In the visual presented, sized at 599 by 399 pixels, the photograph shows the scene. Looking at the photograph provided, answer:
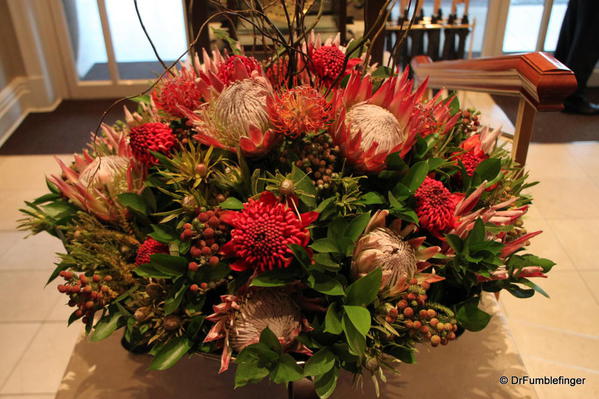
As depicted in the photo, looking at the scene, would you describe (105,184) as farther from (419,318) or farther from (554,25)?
(554,25)

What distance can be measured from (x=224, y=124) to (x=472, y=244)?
40cm

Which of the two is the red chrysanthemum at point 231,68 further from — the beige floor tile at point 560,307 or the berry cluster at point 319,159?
the beige floor tile at point 560,307

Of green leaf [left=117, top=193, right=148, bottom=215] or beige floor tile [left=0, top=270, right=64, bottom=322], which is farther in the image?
beige floor tile [left=0, top=270, right=64, bottom=322]

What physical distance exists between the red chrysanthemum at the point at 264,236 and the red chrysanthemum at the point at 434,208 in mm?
179

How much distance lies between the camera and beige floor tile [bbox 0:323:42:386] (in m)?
1.69

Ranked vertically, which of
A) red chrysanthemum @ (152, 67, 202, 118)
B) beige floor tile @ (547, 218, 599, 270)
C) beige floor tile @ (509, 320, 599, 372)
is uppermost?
red chrysanthemum @ (152, 67, 202, 118)

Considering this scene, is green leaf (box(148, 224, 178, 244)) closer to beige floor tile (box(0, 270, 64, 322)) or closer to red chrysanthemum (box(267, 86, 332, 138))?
red chrysanthemum (box(267, 86, 332, 138))

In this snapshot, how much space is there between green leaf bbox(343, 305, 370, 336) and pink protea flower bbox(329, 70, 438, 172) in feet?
0.75

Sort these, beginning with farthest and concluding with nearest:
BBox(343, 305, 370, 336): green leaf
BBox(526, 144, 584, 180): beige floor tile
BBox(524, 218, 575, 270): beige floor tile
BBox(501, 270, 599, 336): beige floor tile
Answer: BBox(526, 144, 584, 180): beige floor tile < BBox(524, 218, 575, 270): beige floor tile < BBox(501, 270, 599, 336): beige floor tile < BBox(343, 305, 370, 336): green leaf

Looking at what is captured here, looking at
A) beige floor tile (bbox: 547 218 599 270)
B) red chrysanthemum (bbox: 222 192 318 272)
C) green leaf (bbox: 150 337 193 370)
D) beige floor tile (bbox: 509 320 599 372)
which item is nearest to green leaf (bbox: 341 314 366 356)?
red chrysanthemum (bbox: 222 192 318 272)

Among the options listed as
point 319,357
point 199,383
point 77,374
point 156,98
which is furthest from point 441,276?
point 77,374

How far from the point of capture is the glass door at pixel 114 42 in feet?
12.6

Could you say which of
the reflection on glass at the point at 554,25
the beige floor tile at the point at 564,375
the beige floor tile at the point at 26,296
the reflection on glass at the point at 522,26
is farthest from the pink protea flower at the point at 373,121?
the reflection on glass at the point at 554,25

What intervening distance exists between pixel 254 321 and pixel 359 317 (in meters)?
0.15
